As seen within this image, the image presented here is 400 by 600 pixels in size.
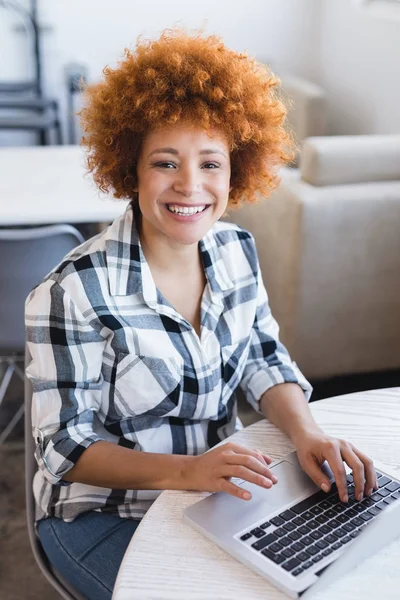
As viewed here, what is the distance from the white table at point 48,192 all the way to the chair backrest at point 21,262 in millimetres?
165

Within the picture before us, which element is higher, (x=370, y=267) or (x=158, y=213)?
(x=158, y=213)

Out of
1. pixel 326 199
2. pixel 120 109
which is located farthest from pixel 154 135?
pixel 326 199

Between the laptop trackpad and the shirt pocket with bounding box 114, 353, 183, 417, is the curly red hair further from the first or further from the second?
the laptop trackpad

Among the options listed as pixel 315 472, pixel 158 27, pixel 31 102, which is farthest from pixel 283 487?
pixel 158 27

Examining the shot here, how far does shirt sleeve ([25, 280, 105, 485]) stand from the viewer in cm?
113

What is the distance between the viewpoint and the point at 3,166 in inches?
107

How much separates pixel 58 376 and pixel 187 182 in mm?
350

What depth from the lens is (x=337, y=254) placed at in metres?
2.54

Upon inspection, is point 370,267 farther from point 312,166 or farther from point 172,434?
point 172,434

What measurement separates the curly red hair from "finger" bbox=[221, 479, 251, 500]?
535 mm

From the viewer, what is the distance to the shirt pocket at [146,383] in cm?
119

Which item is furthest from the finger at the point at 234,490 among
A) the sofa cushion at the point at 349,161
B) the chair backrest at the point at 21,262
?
the sofa cushion at the point at 349,161

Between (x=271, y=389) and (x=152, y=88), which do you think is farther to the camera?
(x=271, y=389)

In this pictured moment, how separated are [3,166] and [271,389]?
5.65ft
